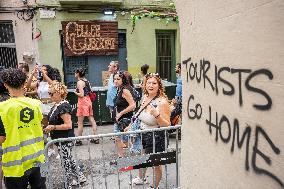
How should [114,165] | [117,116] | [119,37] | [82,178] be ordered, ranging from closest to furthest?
1. [114,165]
2. [82,178]
3. [117,116]
4. [119,37]

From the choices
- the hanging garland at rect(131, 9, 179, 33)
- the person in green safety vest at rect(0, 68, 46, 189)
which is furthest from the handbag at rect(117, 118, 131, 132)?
the hanging garland at rect(131, 9, 179, 33)

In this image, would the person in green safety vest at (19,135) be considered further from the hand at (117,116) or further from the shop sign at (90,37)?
Answer: the shop sign at (90,37)

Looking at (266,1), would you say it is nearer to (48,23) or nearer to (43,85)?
(43,85)

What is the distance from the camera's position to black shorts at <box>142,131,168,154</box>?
13.4 feet

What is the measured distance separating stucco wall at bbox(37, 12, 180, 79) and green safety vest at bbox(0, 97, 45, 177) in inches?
343

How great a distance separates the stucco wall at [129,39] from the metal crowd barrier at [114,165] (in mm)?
5840

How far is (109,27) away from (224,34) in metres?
10.7

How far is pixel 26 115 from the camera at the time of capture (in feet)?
10.9

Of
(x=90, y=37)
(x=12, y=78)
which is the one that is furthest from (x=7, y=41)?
(x=12, y=78)

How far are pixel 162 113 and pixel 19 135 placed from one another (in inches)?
71.4

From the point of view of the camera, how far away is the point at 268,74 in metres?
1.58

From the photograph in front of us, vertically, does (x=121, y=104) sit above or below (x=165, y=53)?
below

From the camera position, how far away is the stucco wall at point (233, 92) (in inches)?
61.4

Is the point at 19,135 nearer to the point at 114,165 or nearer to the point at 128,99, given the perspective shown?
the point at 114,165
